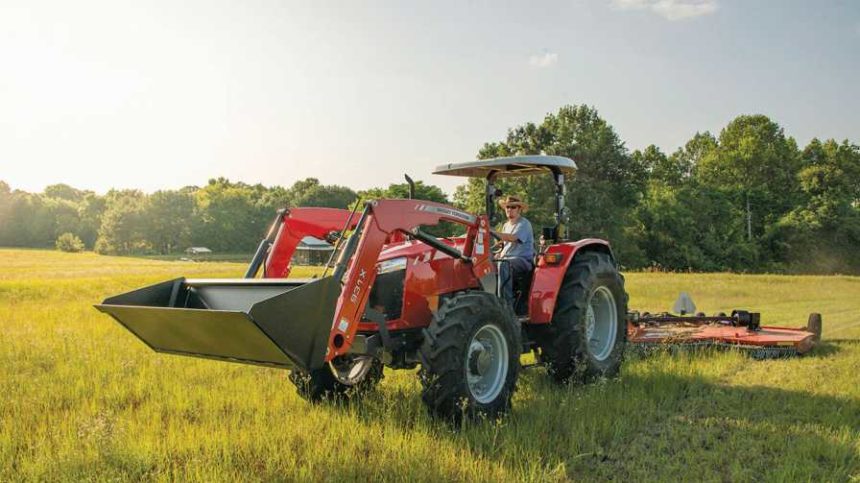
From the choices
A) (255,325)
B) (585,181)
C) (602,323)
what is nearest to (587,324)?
(602,323)

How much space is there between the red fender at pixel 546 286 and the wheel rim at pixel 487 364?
3.86ft

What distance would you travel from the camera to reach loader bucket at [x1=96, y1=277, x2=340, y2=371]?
14.4ft

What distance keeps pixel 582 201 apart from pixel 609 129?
734 cm

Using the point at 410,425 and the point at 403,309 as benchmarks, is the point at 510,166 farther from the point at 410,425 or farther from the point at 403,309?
the point at 410,425

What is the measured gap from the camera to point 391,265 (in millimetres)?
6047

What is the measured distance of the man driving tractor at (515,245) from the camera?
22.7 feet

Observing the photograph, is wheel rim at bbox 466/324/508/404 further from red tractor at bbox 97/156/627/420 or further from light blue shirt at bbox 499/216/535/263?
light blue shirt at bbox 499/216/535/263

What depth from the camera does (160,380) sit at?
24.0 feet

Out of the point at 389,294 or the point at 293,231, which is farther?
the point at 293,231

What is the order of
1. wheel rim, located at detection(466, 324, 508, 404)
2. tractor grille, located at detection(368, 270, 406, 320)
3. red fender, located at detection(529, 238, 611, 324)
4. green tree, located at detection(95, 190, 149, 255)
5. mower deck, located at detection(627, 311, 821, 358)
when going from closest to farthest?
wheel rim, located at detection(466, 324, 508, 404)
tractor grille, located at detection(368, 270, 406, 320)
red fender, located at detection(529, 238, 611, 324)
mower deck, located at detection(627, 311, 821, 358)
green tree, located at detection(95, 190, 149, 255)

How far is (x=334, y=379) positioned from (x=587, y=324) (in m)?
3.01

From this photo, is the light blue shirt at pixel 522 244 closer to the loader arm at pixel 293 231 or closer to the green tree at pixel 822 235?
the loader arm at pixel 293 231

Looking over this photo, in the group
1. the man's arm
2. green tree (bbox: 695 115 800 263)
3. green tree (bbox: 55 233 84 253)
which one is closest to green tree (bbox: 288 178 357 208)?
green tree (bbox: 55 233 84 253)

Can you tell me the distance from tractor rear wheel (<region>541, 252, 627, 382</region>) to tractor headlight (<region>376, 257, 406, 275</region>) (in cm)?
204
